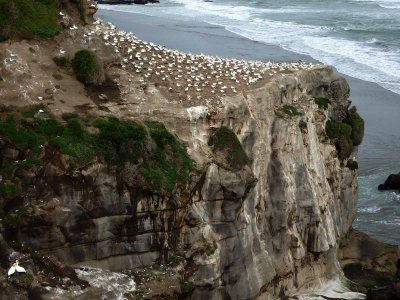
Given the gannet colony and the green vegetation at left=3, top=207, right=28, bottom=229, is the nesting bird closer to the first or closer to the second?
the gannet colony

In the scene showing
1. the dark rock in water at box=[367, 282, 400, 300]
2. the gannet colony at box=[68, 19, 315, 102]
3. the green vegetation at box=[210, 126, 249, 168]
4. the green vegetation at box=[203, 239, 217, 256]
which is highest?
the gannet colony at box=[68, 19, 315, 102]

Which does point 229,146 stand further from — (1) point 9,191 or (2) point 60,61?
(1) point 9,191

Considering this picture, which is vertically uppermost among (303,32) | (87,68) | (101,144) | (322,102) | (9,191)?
(87,68)

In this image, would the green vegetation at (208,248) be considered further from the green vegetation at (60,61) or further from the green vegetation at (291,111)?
the green vegetation at (60,61)

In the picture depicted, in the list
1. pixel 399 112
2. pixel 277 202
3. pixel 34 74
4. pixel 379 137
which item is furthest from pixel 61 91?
pixel 399 112

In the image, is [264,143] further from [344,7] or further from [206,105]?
[344,7]

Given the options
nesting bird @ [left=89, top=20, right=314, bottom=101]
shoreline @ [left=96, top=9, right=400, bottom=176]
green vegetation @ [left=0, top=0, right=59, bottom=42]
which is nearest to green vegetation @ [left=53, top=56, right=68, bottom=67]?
green vegetation @ [left=0, top=0, right=59, bottom=42]

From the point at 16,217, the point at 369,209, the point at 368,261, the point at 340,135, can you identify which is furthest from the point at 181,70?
the point at 369,209
